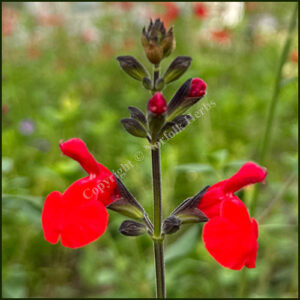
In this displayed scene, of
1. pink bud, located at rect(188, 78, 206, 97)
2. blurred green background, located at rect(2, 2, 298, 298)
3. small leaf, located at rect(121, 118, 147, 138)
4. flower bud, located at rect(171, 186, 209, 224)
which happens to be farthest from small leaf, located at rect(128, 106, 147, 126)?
blurred green background, located at rect(2, 2, 298, 298)

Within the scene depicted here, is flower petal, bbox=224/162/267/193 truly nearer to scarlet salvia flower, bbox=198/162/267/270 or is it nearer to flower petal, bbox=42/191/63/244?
scarlet salvia flower, bbox=198/162/267/270

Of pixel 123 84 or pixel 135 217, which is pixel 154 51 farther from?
pixel 123 84

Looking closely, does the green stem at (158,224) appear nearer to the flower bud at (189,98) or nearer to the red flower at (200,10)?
the flower bud at (189,98)

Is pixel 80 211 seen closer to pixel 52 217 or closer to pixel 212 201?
pixel 52 217

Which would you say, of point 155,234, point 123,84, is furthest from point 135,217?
point 123,84

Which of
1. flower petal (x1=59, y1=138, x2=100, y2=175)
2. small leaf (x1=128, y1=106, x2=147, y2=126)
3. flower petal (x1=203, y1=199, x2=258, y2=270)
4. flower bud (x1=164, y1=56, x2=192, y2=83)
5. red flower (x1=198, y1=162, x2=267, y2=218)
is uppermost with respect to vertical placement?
flower bud (x1=164, y1=56, x2=192, y2=83)

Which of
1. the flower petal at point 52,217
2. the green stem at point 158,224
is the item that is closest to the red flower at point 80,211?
the flower petal at point 52,217
